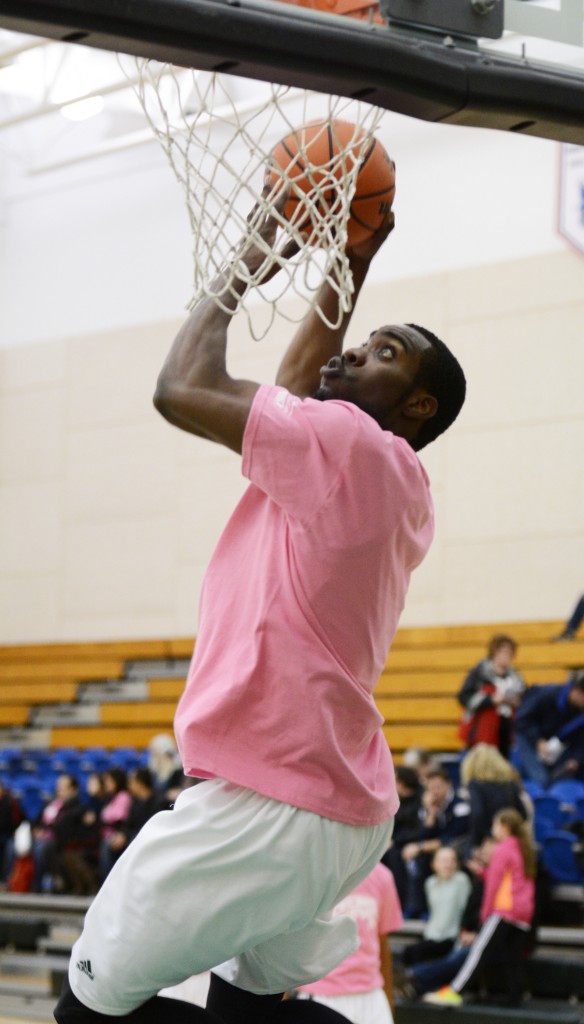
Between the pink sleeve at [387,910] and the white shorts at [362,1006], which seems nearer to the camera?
the white shorts at [362,1006]

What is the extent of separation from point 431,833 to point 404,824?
0.96 feet

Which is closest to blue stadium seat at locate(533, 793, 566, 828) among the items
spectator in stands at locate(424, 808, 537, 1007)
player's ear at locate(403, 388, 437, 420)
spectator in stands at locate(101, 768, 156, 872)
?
spectator in stands at locate(424, 808, 537, 1007)

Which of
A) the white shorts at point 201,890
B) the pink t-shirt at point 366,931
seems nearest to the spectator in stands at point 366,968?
the pink t-shirt at point 366,931

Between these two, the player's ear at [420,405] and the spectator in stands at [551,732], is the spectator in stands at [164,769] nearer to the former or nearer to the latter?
the spectator in stands at [551,732]

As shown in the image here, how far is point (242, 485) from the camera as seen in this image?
566 inches

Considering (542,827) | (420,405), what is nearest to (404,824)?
(542,827)

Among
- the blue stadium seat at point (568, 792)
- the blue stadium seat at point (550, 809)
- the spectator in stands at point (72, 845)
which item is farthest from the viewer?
the spectator in stands at point (72, 845)

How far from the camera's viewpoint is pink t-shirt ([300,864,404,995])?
17.9 ft

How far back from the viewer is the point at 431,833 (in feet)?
29.0

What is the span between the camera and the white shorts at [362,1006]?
214 inches

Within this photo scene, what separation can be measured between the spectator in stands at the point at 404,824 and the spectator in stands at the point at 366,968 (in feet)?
10.1

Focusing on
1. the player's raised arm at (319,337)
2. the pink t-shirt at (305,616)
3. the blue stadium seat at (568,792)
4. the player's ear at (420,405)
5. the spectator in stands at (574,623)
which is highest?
the player's raised arm at (319,337)

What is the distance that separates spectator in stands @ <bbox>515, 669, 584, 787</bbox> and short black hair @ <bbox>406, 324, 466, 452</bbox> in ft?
23.4

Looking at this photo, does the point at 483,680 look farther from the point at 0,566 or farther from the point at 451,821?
the point at 0,566
